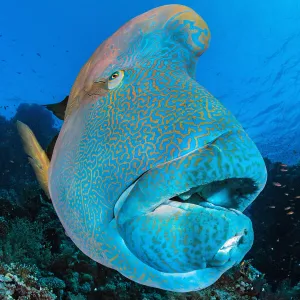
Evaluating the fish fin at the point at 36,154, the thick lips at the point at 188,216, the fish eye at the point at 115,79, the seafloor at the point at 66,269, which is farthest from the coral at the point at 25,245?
the thick lips at the point at 188,216

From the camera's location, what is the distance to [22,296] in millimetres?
3613

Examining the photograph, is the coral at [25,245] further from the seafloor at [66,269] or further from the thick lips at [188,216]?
the thick lips at [188,216]

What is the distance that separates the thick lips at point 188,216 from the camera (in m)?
0.84

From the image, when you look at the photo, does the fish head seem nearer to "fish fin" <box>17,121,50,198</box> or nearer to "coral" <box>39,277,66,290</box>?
"fish fin" <box>17,121,50,198</box>

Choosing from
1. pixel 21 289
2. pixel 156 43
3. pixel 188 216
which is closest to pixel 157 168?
pixel 188 216

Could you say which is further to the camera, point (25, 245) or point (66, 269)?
point (25, 245)

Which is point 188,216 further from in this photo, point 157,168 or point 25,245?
point 25,245

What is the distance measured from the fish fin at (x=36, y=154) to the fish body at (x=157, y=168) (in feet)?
2.28

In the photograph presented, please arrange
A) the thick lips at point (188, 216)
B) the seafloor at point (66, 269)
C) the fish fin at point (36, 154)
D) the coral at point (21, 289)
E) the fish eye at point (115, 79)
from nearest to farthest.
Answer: the thick lips at point (188, 216) → the fish eye at point (115, 79) → the fish fin at point (36, 154) → the coral at point (21, 289) → the seafloor at point (66, 269)

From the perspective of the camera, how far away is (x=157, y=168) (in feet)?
2.90

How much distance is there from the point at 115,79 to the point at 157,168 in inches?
21.4

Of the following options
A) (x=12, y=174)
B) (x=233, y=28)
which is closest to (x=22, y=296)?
(x=12, y=174)

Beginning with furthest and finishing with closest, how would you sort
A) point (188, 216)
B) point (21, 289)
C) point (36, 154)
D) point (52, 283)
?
1. point (52, 283)
2. point (21, 289)
3. point (36, 154)
4. point (188, 216)

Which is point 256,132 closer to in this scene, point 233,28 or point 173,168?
point 233,28
